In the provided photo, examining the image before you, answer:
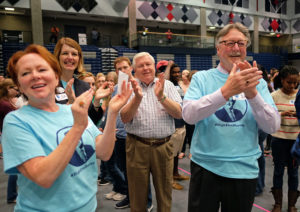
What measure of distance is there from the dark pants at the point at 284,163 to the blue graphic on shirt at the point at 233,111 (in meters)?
1.52

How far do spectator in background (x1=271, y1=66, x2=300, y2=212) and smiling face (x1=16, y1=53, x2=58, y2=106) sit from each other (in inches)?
96.5

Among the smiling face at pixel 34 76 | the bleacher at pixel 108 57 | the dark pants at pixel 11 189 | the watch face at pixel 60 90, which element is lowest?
the dark pants at pixel 11 189

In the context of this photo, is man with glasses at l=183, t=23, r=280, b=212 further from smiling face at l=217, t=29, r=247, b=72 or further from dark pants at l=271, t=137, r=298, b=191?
dark pants at l=271, t=137, r=298, b=191

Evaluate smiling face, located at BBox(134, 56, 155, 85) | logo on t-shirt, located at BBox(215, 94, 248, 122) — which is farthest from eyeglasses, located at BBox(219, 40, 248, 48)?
smiling face, located at BBox(134, 56, 155, 85)

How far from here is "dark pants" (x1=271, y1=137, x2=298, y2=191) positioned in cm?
245

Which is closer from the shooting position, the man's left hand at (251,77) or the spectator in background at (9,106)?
the man's left hand at (251,77)

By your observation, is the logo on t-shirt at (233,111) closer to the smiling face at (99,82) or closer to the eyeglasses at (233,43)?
the eyeglasses at (233,43)

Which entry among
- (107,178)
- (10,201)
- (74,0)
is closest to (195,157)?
(107,178)

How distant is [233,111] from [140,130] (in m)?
0.92

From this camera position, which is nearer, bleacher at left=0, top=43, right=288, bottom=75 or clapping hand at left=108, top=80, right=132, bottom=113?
clapping hand at left=108, top=80, right=132, bottom=113

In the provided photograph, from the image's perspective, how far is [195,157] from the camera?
1467mm

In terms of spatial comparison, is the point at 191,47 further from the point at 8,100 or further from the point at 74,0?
the point at 8,100

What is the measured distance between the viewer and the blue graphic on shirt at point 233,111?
1336 millimetres

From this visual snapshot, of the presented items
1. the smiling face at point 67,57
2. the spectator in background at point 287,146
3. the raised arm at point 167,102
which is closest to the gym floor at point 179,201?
the spectator in background at point 287,146
